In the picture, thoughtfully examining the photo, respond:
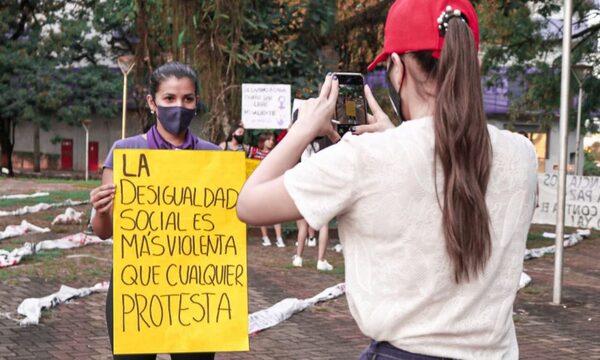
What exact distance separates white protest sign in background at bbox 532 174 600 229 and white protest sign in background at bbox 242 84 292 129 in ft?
23.4

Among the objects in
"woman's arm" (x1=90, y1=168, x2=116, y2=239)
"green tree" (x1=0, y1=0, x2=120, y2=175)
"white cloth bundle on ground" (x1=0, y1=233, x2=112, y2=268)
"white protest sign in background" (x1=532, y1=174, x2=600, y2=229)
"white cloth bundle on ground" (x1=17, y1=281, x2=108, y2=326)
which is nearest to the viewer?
"woman's arm" (x1=90, y1=168, x2=116, y2=239)

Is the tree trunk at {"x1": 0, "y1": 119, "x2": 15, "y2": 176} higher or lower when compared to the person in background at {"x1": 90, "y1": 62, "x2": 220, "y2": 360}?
lower

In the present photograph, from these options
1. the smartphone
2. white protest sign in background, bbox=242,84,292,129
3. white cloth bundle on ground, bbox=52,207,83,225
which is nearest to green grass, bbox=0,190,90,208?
white cloth bundle on ground, bbox=52,207,83,225

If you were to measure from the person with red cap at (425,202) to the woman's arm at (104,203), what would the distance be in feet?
4.88

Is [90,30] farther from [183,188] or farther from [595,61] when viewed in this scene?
[183,188]

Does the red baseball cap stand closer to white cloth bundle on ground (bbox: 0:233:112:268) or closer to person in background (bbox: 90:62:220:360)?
person in background (bbox: 90:62:220:360)

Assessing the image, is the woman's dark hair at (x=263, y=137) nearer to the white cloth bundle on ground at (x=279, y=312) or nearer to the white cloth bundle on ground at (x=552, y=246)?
the white cloth bundle on ground at (x=552, y=246)

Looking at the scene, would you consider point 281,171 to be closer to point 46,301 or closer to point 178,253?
point 178,253

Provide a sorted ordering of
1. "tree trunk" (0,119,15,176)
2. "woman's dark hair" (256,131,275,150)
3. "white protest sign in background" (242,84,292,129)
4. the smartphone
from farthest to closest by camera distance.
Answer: "tree trunk" (0,119,15,176) → "woman's dark hair" (256,131,275,150) → "white protest sign in background" (242,84,292,129) → the smartphone

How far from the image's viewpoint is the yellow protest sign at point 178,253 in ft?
11.9

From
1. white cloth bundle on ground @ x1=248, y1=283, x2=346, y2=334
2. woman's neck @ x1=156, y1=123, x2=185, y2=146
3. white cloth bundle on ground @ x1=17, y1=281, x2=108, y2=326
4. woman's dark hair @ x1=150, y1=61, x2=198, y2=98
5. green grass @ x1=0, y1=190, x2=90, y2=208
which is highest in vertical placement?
woman's dark hair @ x1=150, y1=61, x2=198, y2=98

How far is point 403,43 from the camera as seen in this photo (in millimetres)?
2223

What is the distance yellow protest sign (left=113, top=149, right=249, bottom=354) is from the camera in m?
3.63

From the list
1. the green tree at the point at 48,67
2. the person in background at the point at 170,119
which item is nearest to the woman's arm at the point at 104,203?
the person in background at the point at 170,119
